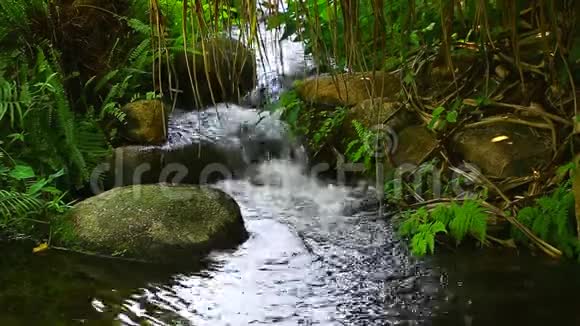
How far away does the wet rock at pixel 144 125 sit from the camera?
548 centimetres

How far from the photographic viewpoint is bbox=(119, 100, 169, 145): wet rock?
5477 millimetres

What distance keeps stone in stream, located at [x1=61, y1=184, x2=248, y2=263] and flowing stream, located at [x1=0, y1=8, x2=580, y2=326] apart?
11 cm

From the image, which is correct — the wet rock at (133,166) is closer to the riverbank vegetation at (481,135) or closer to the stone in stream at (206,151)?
the stone in stream at (206,151)

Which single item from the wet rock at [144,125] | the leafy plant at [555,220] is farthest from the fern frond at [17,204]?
the leafy plant at [555,220]

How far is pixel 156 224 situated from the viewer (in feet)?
13.0

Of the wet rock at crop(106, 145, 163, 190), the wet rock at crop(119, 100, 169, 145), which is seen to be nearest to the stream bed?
the wet rock at crop(106, 145, 163, 190)

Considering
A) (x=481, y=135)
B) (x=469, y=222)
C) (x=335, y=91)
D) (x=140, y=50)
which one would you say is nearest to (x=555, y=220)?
(x=469, y=222)

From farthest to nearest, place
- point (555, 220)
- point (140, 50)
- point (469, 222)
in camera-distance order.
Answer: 1. point (140, 50)
2. point (469, 222)
3. point (555, 220)

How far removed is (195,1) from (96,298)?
1.91 meters

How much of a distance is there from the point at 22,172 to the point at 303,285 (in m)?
2.26

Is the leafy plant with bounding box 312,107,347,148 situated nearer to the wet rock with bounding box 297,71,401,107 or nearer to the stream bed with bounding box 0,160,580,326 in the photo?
the wet rock with bounding box 297,71,401,107

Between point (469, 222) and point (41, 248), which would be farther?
point (41, 248)

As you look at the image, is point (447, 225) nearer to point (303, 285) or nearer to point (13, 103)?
point (303, 285)

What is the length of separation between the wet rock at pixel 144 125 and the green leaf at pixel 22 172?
113cm
